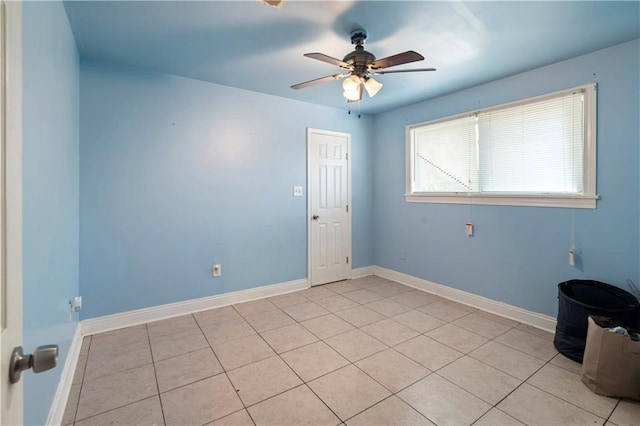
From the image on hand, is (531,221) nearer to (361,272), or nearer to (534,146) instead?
(534,146)

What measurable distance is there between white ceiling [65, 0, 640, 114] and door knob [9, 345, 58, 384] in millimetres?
2084

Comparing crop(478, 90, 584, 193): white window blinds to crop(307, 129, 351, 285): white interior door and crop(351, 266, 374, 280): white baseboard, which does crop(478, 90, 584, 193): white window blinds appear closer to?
crop(307, 129, 351, 285): white interior door

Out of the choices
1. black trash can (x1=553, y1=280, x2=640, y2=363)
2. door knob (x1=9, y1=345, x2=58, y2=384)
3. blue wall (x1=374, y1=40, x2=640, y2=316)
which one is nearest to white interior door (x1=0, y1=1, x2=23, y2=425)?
door knob (x1=9, y1=345, x2=58, y2=384)

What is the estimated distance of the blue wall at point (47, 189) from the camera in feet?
4.25

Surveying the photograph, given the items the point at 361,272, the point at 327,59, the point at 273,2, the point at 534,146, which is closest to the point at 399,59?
the point at 327,59

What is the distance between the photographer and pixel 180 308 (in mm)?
3174

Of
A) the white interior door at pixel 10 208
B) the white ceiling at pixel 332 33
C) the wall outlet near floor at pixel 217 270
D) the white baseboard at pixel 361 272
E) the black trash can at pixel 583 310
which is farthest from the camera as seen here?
the white baseboard at pixel 361 272

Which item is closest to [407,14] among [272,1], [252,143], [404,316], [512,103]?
[272,1]

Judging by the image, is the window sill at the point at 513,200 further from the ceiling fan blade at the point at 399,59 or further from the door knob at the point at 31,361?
the door knob at the point at 31,361

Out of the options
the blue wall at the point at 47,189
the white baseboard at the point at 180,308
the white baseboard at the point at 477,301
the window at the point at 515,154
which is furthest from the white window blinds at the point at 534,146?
the blue wall at the point at 47,189

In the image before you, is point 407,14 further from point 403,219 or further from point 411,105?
point 403,219

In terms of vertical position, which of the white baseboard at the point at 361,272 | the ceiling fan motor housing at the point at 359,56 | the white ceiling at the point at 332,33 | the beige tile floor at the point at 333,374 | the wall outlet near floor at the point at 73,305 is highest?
the white ceiling at the point at 332,33

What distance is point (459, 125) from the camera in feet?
11.7

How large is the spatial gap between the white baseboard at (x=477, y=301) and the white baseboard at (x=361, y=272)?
0.20 m
